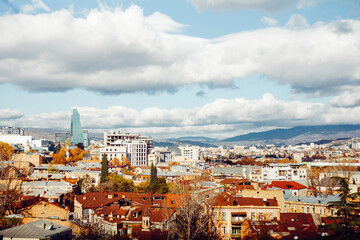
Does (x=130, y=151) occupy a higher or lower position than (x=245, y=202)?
higher

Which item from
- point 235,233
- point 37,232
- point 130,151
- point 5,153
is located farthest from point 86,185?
point 130,151

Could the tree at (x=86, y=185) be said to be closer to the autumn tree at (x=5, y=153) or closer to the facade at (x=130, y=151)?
the autumn tree at (x=5, y=153)

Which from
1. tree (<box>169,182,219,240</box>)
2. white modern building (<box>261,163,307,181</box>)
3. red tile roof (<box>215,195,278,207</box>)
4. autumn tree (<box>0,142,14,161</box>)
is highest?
autumn tree (<box>0,142,14,161</box>)

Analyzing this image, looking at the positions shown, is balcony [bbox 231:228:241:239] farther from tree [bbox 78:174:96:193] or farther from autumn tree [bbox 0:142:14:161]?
autumn tree [bbox 0:142:14:161]

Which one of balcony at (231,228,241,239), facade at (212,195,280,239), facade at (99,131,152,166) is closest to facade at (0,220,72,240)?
facade at (212,195,280,239)

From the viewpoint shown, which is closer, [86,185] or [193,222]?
[193,222]

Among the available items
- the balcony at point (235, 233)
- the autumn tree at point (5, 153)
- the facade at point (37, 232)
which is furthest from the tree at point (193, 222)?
the autumn tree at point (5, 153)

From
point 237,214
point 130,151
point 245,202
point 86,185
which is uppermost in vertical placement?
point 130,151

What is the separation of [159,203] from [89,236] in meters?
13.1

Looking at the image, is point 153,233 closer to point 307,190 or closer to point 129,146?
point 307,190

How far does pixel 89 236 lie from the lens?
109ft

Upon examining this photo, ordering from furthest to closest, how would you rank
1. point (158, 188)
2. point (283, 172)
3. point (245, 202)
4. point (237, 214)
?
point (283, 172)
point (158, 188)
point (245, 202)
point (237, 214)

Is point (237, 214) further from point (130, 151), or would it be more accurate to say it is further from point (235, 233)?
point (130, 151)

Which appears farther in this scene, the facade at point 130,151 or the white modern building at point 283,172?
the facade at point 130,151
